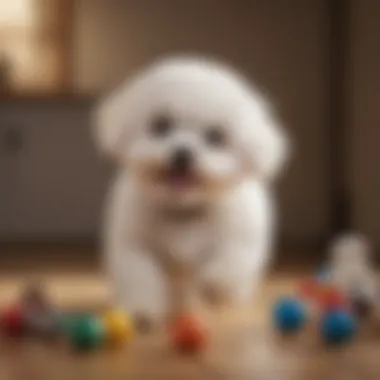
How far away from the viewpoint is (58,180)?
147 inches

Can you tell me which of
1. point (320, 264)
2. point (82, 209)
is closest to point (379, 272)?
point (320, 264)

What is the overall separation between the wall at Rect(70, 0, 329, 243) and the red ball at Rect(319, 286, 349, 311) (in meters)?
1.82

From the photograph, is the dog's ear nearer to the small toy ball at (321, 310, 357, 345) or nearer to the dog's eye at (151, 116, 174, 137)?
the dog's eye at (151, 116, 174, 137)

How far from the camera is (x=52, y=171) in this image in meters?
3.73

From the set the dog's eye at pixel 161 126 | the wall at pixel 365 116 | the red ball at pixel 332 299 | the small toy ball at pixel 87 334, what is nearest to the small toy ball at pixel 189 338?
the small toy ball at pixel 87 334

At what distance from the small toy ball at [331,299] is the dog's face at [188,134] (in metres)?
0.28

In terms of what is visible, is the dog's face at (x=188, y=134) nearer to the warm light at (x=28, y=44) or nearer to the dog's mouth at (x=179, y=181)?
the dog's mouth at (x=179, y=181)

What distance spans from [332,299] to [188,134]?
0.41 meters

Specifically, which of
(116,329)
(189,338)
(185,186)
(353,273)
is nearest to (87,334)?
(116,329)

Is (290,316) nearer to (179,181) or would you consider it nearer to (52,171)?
(179,181)

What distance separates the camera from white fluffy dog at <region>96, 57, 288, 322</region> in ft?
5.84

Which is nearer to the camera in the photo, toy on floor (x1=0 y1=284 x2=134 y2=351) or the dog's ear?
toy on floor (x1=0 y1=284 x2=134 y2=351)

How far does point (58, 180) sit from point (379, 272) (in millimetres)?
1530

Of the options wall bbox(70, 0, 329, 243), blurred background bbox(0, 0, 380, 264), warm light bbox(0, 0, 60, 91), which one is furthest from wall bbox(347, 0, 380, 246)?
warm light bbox(0, 0, 60, 91)
